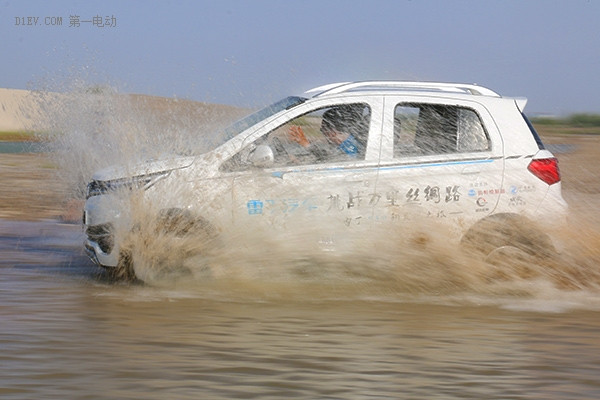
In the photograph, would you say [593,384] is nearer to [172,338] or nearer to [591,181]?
[172,338]

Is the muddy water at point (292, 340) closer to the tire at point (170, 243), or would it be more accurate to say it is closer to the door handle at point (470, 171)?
the tire at point (170, 243)

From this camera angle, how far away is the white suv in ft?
24.0

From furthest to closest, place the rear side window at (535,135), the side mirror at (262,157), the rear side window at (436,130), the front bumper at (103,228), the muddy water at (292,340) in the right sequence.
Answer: the rear side window at (535,135) → the rear side window at (436,130) → the front bumper at (103,228) → the side mirror at (262,157) → the muddy water at (292,340)

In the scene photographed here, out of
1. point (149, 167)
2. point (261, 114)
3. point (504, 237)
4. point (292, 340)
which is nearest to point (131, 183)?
point (149, 167)

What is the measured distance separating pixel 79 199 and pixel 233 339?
790 centimetres

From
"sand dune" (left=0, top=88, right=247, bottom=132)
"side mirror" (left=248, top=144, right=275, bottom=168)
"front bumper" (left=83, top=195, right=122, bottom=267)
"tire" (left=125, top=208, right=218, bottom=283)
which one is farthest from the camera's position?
"sand dune" (left=0, top=88, right=247, bottom=132)

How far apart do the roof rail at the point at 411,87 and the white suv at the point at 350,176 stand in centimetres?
3

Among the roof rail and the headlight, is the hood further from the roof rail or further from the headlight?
the roof rail

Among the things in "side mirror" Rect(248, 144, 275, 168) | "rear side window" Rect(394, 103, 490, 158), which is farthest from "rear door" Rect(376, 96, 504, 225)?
"side mirror" Rect(248, 144, 275, 168)

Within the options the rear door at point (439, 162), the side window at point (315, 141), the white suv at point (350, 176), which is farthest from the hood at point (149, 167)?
the rear door at point (439, 162)

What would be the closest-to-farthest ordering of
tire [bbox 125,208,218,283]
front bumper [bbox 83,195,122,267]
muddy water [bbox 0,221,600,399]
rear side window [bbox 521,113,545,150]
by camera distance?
1. muddy water [bbox 0,221,600,399]
2. tire [bbox 125,208,218,283]
3. front bumper [bbox 83,195,122,267]
4. rear side window [bbox 521,113,545,150]

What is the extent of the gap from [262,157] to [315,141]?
519mm

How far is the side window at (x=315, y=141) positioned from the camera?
289 inches

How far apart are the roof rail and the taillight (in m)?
0.77
